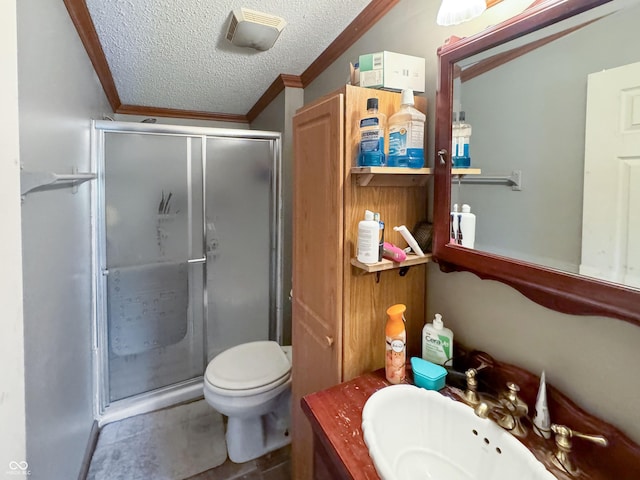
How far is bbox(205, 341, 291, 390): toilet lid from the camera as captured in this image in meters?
1.59

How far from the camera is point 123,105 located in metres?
2.65

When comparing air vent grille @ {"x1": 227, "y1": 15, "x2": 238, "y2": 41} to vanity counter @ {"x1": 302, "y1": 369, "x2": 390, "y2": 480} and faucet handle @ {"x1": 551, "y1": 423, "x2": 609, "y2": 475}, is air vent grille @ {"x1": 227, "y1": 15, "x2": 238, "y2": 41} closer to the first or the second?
vanity counter @ {"x1": 302, "y1": 369, "x2": 390, "y2": 480}

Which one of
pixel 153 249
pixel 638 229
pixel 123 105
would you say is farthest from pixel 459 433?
pixel 123 105

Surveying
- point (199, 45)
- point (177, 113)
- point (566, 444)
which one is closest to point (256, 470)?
point (566, 444)

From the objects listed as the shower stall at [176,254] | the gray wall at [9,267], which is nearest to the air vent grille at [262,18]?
the shower stall at [176,254]

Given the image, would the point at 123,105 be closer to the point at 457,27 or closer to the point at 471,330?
the point at 457,27

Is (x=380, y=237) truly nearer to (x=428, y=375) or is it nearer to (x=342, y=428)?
(x=428, y=375)

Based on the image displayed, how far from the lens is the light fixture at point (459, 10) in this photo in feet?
2.84

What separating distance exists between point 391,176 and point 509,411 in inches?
28.3

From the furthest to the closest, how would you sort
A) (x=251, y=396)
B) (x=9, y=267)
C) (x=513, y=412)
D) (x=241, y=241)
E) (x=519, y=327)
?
(x=241, y=241), (x=251, y=396), (x=519, y=327), (x=513, y=412), (x=9, y=267)

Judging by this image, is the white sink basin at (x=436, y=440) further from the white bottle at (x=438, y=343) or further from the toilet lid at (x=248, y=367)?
the toilet lid at (x=248, y=367)

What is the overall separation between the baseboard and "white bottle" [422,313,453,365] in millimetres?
1634

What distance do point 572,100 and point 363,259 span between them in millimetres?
631

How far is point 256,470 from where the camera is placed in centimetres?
159
